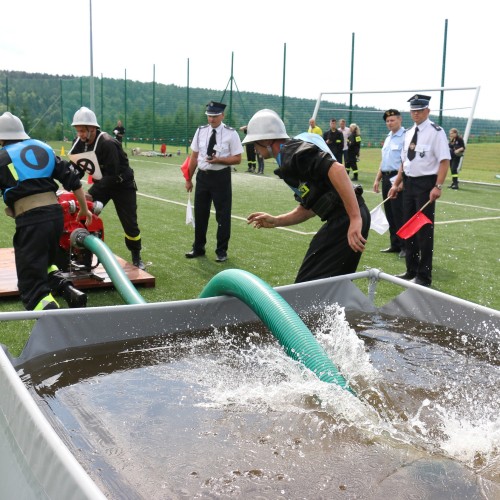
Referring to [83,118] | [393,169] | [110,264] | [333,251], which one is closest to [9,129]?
[110,264]

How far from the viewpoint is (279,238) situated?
953 centimetres

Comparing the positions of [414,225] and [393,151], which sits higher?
[393,151]

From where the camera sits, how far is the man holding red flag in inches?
275

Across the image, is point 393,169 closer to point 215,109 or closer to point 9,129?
point 215,109

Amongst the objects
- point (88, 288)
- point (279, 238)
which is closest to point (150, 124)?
point (279, 238)

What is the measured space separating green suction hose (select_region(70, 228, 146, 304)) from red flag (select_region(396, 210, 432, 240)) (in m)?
3.08

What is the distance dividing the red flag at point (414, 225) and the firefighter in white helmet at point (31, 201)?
3.57 meters

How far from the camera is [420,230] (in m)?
7.00

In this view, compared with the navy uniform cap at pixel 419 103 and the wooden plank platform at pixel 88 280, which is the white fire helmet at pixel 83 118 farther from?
the navy uniform cap at pixel 419 103

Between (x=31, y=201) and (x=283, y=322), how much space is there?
2.66 metres

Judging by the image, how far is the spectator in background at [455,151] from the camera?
18578 millimetres

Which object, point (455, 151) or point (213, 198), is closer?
point (213, 198)

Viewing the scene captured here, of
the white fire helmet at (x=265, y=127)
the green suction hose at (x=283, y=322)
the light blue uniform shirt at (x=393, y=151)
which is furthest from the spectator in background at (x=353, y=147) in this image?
the green suction hose at (x=283, y=322)

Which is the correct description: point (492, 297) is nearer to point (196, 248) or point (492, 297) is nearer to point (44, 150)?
point (196, 248)
